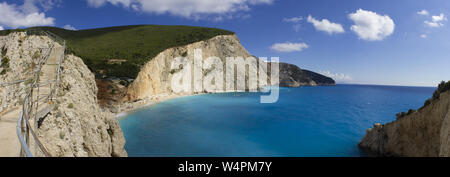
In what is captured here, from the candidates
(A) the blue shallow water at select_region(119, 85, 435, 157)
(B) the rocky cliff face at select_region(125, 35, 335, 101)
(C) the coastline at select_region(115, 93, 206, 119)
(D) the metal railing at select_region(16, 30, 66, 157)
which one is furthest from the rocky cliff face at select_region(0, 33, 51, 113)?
(B) the rocky cliff face at select_region(125, 35, 335, 101)

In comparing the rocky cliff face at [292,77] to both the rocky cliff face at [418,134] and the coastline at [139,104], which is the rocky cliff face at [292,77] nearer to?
the coastline at [139,104]

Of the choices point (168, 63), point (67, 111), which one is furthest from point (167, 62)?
point (67, 111)

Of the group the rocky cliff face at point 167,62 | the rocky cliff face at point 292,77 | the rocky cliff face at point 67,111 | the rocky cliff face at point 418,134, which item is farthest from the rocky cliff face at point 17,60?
the rocky cliff face at point 292,77

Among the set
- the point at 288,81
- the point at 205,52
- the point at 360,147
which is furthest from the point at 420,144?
the point at 288,81

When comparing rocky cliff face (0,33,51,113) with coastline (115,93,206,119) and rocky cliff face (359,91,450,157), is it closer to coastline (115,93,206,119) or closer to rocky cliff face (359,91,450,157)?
coastline (115,93,206,119)

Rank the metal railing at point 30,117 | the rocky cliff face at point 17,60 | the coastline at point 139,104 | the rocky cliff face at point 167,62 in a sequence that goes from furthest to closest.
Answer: the rocky cliff face at point 167,62 < the coastline at point 139,104 < the rocky cliff face at point 17,60 < the metal railing at point 30,117

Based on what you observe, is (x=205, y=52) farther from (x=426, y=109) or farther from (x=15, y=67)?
(x=426, y=109)
